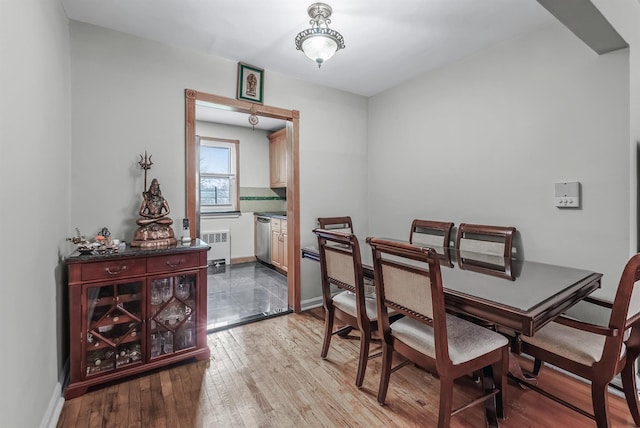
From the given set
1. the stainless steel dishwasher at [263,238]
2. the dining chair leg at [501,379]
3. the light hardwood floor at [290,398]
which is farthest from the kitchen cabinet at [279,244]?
the dining chair leg at [501,379]

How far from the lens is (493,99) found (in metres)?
2.52

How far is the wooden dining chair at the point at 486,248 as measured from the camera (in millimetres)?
1887

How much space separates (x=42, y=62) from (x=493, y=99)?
3.06m

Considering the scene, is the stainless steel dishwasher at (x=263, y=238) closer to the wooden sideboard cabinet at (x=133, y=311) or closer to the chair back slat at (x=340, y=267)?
the wooden sideboard cabinet at (x=133, y=311)

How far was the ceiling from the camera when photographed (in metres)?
1.97

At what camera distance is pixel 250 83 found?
112 inches

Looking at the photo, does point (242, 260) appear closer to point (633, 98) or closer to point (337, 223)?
point (337, 223)

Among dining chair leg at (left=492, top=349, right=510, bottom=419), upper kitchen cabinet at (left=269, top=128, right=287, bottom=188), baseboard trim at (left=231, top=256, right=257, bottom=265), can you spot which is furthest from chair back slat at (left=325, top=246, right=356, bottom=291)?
baseboard trim at (left=231, top=256, right=257, bottom=265)

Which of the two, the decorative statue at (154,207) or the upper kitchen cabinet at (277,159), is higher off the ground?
the upper kitchen cabinet at (277,159)

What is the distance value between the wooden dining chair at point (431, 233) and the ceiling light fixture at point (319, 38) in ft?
5.86

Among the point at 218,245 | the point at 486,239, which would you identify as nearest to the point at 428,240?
the point at 486,239

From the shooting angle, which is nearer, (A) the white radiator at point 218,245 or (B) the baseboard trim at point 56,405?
(B) the baseboard trim at point 56,405

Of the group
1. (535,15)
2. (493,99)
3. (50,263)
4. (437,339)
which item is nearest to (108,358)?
(50,263)

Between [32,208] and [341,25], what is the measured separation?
217 cm
